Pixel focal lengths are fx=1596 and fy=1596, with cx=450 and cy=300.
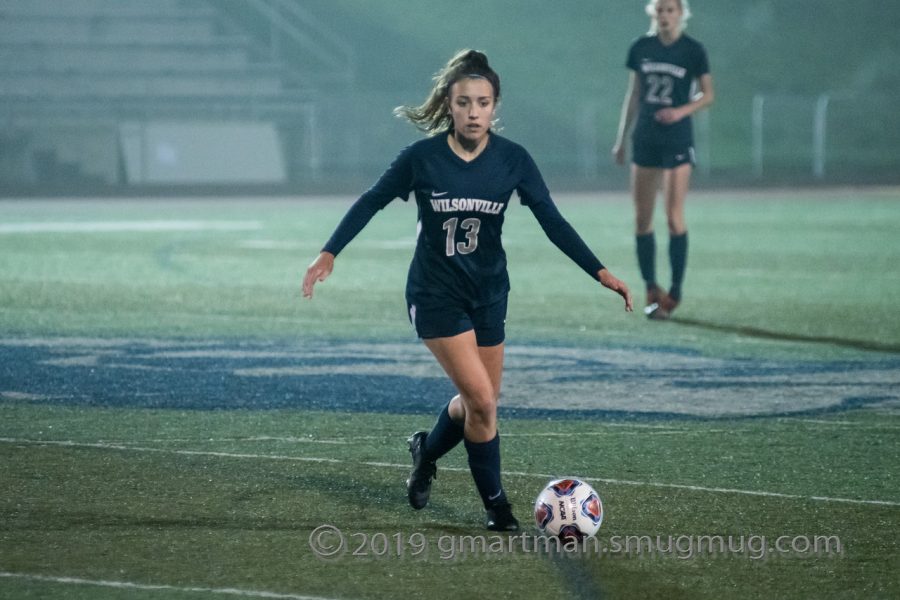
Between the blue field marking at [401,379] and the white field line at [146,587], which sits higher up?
the white field line at [146,587]

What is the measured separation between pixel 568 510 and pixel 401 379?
3.85 meters

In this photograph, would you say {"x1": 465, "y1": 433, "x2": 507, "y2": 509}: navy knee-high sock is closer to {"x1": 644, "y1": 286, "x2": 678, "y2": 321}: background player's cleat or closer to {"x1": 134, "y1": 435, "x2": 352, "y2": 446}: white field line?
{"x1": 134, "y1": 435, "x2": 352, "y2": 446}: white field line

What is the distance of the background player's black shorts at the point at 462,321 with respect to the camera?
5.77 meters

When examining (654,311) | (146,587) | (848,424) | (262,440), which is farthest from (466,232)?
(654,311)

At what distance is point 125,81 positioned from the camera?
1427 inches

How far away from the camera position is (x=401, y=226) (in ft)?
73.9

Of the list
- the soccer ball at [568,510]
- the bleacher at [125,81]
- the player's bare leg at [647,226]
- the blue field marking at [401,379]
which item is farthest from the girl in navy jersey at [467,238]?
the bleacher at [125,81]

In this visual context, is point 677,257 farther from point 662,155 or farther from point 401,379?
point 401,379

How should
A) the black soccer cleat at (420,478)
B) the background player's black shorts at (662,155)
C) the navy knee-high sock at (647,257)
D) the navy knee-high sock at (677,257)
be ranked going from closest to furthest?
the black soccer cleat at (420,478) → the background player's black shorts at (662,155) → the navy knee-high sock at (677,257) → the navy knee-high sock at (647,257)

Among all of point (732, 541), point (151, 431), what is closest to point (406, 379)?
point (151, 431)

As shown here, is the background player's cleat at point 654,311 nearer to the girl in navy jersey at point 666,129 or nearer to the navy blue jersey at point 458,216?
the girl in navy jersey at point 666,129

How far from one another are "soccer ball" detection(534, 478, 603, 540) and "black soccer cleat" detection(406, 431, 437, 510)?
557mm

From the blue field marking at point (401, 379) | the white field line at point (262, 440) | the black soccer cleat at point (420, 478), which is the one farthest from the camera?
the blue field marking at point (401, 379)

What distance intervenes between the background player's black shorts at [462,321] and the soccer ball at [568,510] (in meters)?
0.62
